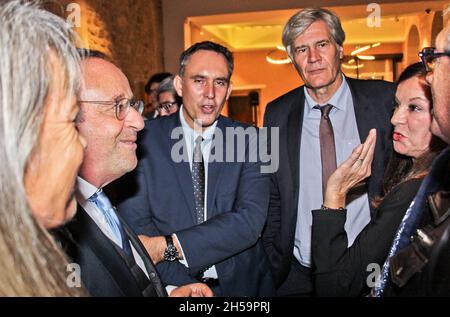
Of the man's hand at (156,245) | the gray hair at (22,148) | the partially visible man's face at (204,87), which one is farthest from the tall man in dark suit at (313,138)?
the gray hair at (22,148)

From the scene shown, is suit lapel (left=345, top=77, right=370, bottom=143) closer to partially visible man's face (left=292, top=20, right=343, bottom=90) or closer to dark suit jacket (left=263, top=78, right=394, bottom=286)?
dark suit jacket (left=263, top=78, right=394, bottom=286)

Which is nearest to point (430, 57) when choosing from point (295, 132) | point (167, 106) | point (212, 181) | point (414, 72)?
point (414, 72)

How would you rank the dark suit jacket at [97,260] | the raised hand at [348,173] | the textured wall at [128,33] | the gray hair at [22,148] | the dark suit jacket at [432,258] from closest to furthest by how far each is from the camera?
1. the gray hair at [22,148]
2. the dark suit jacket at [432,258]
3. the dark suit jacket at [97,260]
4. the raised hand at [348,173]
5. the textured wall at [128,33]

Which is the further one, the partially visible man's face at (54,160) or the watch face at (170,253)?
the watch face at (170,253)

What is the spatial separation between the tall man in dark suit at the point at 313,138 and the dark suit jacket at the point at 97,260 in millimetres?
1376

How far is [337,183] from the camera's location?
1.82m

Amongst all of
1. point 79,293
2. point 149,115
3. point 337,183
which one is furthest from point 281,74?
point 79,293

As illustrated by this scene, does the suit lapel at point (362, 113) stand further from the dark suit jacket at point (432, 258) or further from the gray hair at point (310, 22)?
the dark suit jacket at point (432, 258)

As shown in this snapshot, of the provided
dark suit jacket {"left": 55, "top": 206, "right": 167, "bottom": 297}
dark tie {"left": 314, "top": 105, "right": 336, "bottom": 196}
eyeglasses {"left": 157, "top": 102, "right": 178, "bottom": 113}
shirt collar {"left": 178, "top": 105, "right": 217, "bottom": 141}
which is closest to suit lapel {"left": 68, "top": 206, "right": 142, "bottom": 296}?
dark suit jacket {"left": 55, "top": 206, "right": 167, "bottom": 297}

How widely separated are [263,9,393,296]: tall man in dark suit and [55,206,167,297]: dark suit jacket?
138 centimetres

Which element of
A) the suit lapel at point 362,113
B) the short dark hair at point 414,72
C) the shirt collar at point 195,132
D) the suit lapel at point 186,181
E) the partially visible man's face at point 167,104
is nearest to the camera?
the short dark hair at point 414,72

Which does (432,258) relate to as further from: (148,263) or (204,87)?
(204,87)

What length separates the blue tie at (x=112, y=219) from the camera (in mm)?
1505
